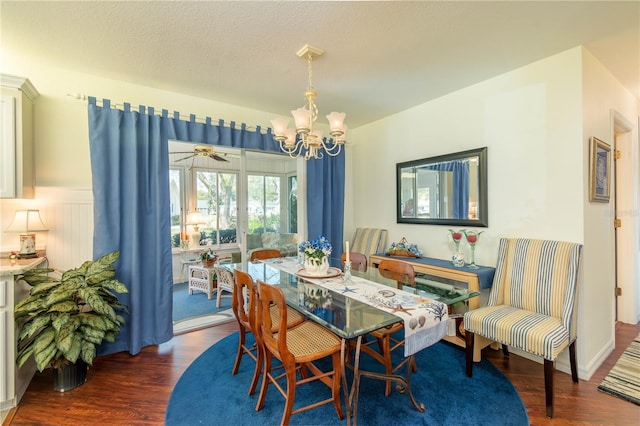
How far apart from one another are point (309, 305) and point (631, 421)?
2170 millimetres

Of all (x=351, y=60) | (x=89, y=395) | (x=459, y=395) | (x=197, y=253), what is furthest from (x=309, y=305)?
(x=197, y=253)

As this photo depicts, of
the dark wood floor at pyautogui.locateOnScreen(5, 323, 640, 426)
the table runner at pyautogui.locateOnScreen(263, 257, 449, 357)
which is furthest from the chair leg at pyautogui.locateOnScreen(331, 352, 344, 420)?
the dark wood floor at pyautogui.locateOnScreen(5, 323, 640, 426)

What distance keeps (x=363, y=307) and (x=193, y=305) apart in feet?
10.5

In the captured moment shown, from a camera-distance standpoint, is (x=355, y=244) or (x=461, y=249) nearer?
(x=461, y=249)

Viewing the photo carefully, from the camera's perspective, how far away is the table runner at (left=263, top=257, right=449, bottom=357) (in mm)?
1596

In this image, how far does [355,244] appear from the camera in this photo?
4227 mm

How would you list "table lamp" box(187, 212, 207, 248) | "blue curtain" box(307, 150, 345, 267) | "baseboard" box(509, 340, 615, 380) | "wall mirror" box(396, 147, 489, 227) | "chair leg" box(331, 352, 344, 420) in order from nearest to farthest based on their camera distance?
"chair leg" box(331, 352, 344, 420)
"baseboard" box(509, 340, 615, 380)
"wall mirror" box(396, 147, 489, 227)
"blue curtain" box(307, 150, 345, 267)
"table lamp" box(187, 212, 207, 248)

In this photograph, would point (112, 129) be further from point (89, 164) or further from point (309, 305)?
point (309, 305)

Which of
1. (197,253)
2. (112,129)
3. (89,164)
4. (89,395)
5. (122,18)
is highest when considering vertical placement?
(122,18)

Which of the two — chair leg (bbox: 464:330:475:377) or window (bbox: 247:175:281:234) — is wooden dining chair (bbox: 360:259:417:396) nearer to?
chair leg (bbox: 464:330:475:377)

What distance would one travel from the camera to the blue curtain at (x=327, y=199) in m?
4.02

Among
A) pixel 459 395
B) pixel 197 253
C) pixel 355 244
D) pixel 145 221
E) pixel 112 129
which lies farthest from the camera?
pixel 197 253

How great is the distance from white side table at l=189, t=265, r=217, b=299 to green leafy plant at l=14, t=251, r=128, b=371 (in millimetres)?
1976

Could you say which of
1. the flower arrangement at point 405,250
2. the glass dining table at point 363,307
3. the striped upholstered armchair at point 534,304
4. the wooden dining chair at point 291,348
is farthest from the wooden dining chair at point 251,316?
the flower arrangement at point 405,250
